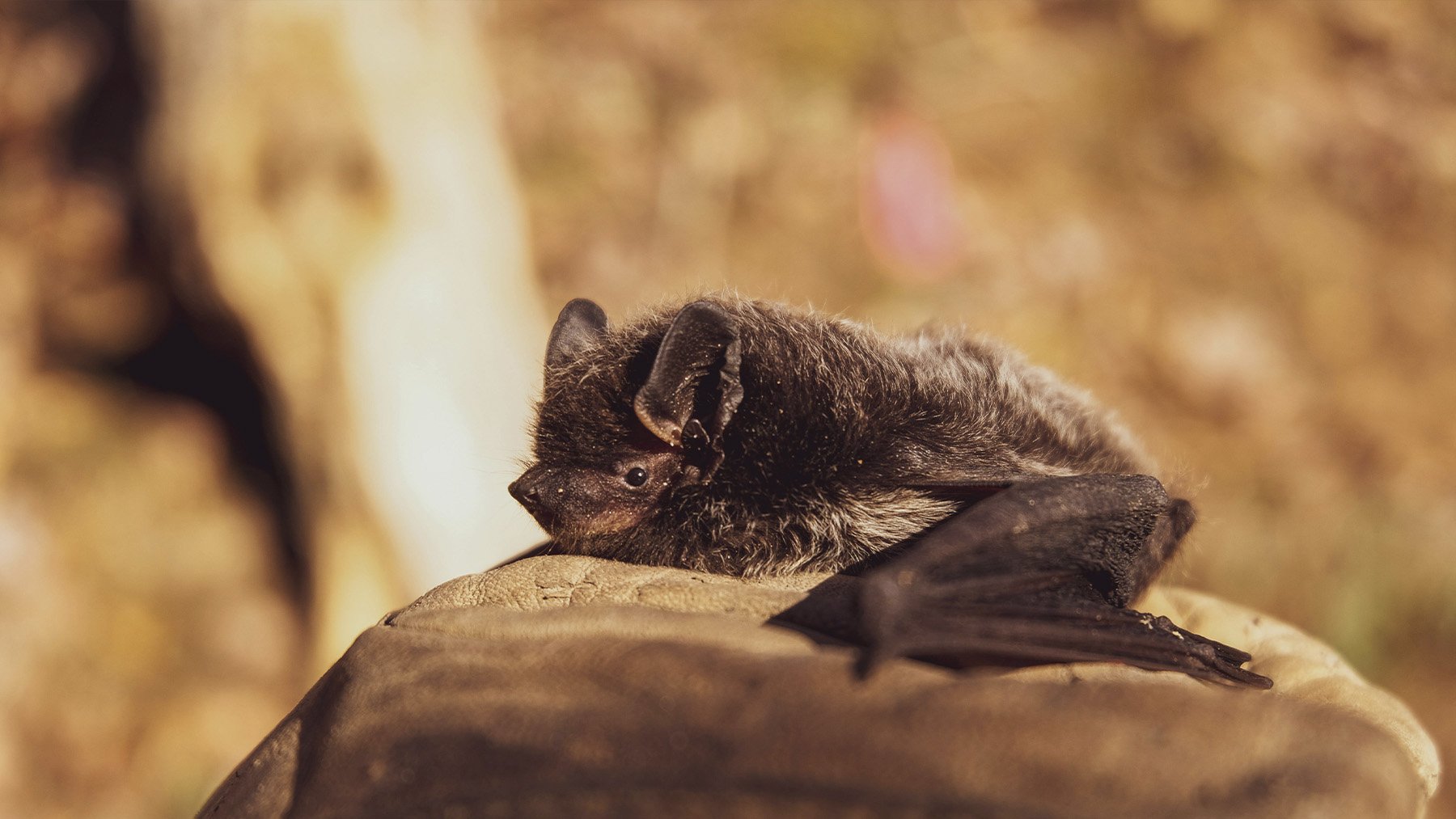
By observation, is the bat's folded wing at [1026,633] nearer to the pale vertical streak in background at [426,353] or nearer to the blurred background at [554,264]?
the blurred background at [554,264]

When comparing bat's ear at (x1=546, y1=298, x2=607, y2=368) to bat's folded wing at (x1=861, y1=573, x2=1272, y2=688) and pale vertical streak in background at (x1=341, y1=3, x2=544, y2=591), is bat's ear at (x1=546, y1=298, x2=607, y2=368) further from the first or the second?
pale vertical streak in background at (x1=341, y1=3, x2=544, y2=591)

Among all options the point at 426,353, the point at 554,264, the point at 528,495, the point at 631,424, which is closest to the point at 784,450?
the point at 631,424

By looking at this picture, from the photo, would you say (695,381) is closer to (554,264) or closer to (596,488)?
Result: (596,488)

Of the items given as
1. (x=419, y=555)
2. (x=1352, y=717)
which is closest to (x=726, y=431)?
(x=1352, y=717)

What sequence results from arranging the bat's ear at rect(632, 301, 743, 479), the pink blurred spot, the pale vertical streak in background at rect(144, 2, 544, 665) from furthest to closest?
the pink blurred spot < the pale vertical streak in background at rect(144, 2, 544, 665) < the bat's ear at rect(632, 301, 743, 479)

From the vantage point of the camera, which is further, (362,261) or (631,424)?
(362,261)

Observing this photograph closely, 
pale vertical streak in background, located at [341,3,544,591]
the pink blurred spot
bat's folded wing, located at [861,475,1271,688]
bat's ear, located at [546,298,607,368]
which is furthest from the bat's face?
the pink blurred spot
